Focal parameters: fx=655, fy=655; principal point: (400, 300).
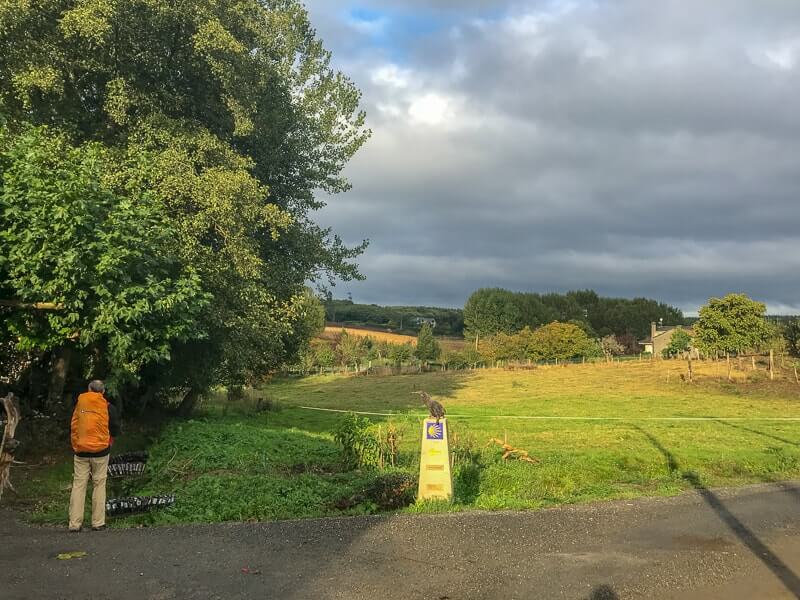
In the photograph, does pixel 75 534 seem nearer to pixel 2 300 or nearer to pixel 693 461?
pixel 2 300

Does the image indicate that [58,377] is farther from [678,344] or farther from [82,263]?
[678,344]

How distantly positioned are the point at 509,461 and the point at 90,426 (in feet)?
30.0

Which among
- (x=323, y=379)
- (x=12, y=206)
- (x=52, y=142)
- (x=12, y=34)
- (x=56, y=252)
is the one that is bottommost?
(x=323, y=379)

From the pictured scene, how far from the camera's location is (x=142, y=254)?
36.1 feet

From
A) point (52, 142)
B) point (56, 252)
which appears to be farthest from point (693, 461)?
point (52, 142)

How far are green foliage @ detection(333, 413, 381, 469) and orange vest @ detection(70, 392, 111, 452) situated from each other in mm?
5551

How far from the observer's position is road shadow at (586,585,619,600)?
5.53 m

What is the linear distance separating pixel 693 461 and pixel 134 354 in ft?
41.7

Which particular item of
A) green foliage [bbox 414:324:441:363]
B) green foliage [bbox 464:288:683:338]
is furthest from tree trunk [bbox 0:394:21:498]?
green foliage [bbox 464:288:683:338]

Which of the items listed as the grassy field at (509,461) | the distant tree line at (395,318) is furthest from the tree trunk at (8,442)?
the distant tree line at (395,318)

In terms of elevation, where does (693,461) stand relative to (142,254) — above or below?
below

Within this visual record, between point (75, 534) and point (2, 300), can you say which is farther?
point (2, 300)

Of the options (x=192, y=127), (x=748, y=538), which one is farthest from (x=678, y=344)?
(x=748, y=538)

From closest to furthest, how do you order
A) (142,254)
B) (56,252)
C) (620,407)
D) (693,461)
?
(56,252), (142,254), (693,461), (620,407)
